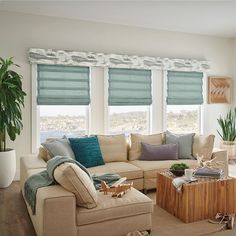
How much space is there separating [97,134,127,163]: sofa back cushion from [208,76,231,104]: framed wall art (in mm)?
2817

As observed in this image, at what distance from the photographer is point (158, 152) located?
4.28m

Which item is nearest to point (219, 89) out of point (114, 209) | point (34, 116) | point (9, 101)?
point (34, 116)

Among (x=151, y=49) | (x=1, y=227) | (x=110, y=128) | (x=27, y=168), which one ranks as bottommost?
(x=1, y=227)

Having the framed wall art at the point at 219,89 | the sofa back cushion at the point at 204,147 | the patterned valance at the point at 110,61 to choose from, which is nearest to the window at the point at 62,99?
the patterned valance at the point at 110,61

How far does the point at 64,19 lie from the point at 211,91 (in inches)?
138

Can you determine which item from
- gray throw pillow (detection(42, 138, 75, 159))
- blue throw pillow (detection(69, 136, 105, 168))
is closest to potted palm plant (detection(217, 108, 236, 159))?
blue throw pillow (detection(69, 136, 105, 168))

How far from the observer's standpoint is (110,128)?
531 cm

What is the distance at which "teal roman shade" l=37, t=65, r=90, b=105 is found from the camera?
185 inches

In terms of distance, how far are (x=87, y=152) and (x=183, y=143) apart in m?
1.61

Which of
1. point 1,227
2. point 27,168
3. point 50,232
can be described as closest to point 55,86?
point 27,168

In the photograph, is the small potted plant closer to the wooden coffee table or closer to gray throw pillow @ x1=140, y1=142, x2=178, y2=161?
the wooden coffee table

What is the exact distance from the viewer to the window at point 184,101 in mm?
5777

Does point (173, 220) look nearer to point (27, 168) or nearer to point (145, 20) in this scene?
point (27, 168)

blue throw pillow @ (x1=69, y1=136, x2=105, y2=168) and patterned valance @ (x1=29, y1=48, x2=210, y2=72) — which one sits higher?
patterned valance @ (x1=29, y1=48, x2=210, y2=72)
